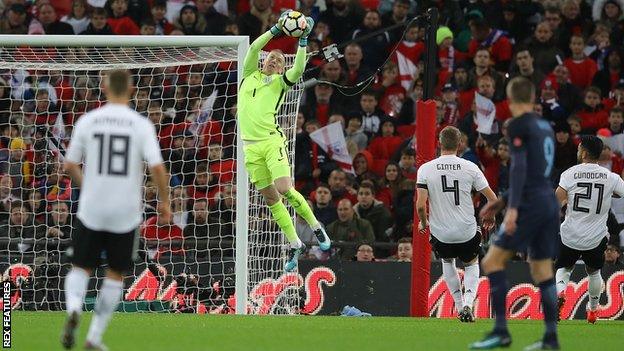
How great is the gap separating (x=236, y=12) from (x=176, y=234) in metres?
5.47

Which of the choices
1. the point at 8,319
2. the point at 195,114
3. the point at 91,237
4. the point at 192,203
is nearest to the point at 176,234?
the point at 192,203

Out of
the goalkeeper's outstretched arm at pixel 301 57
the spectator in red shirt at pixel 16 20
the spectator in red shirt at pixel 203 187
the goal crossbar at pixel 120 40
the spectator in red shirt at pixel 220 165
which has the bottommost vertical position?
the spectator in red shirt at pixel 203 187

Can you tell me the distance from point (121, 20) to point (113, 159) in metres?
11.9

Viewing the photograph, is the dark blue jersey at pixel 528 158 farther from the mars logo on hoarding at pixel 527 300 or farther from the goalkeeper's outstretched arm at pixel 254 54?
the mars logo on hoarding at pixel 527 300

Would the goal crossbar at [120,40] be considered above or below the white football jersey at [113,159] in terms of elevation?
above

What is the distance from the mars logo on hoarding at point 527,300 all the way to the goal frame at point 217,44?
2.89 meters

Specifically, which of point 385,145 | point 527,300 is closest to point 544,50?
point 385,145

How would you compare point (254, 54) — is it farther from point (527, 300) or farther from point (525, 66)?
point (525, 66)

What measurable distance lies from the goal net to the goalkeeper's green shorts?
569 millimetres

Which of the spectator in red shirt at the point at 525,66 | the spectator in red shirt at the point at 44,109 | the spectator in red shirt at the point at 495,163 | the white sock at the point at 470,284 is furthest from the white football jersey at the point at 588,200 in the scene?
the spectator in red shirt at the point at 44,109

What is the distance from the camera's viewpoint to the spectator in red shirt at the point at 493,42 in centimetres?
2114

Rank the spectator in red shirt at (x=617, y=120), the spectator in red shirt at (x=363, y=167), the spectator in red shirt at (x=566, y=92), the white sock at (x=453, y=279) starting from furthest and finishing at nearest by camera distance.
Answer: the spectator in red shirt at (x=566, y=92), the spectator in red shirt at (x=617, y=120), the spectator in red shirt at (x=363, y=167), the white sock at (x=453, y=279)

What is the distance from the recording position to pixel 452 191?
14461mm

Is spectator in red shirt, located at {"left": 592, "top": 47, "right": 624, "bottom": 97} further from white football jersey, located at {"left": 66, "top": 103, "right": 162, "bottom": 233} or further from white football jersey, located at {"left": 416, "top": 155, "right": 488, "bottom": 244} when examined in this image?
white football jersey, located at {"left": 66, "top": 103, "right": 162, "bottom": 233}
